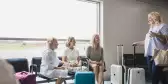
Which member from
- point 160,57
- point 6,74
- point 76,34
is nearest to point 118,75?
point 160,57

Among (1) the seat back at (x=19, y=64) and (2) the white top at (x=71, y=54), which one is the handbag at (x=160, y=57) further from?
(1) the seat back at (x=19, y=64)

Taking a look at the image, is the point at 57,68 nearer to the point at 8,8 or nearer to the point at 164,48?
the point at 8,8

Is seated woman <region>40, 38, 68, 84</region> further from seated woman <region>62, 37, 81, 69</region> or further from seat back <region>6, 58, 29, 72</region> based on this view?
seated woman <region>62, 37, 81, 69</region>

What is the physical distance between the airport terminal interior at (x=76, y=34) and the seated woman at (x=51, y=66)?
0.02 m

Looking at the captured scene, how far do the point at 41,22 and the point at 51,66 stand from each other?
4.56 feet

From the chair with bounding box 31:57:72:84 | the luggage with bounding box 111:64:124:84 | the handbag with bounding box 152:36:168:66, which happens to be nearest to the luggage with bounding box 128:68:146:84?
the luggage with bounding box 111:64:124:84

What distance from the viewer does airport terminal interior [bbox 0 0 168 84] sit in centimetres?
380

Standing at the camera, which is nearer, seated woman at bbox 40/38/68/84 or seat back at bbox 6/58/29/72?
seat back at bbox 6/58/29/72

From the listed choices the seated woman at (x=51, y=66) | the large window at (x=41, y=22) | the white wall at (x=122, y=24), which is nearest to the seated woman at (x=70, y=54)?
the seated woman at (x=51, y=66)

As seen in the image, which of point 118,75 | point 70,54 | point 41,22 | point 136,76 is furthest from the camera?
point 41,22

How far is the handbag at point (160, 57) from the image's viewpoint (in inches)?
138

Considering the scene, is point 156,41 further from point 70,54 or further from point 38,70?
point 38,70

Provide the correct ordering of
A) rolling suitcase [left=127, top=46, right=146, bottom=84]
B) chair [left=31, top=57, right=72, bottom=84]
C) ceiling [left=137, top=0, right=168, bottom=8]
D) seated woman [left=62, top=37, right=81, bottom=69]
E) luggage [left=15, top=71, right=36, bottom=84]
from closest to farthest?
luggage [left=15, top=71, right=36, bottom=84] → chair [left=31, top=57, right=72, bottom=84] → seated woman [left=62, top=37, right=81, bottom=69] → rolling suitcase [left=127, top=46, right=146, bottom=84] → ceiling [left=137, top=0, right=168, bottom=8]

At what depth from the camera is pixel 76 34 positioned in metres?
5.35
